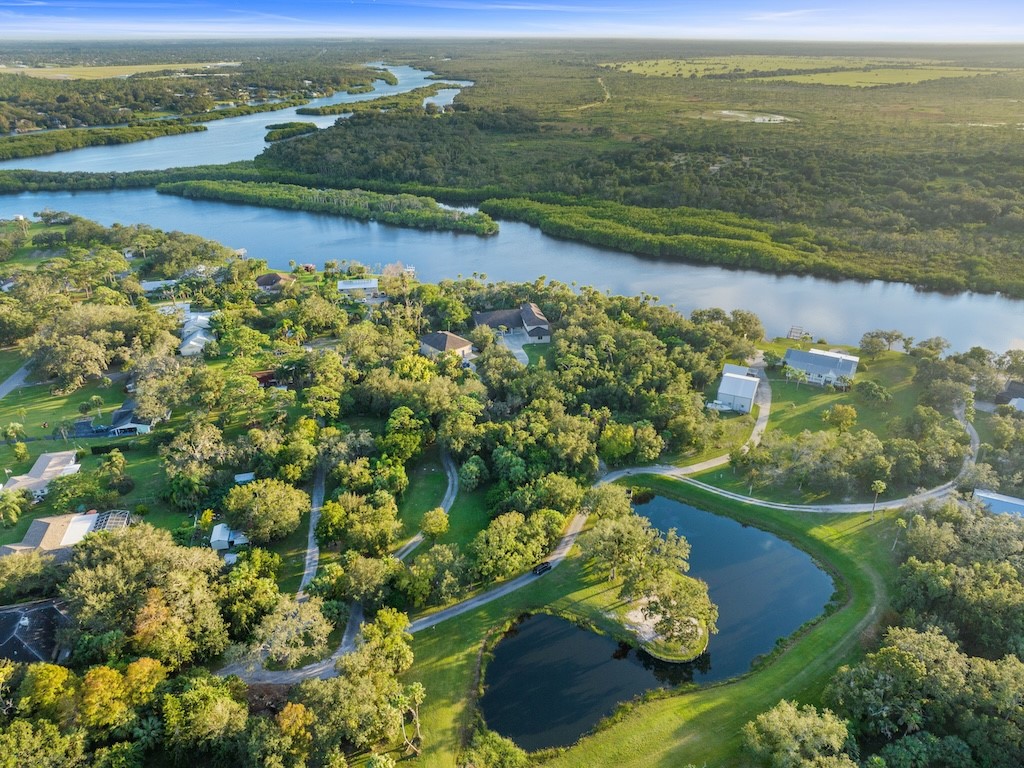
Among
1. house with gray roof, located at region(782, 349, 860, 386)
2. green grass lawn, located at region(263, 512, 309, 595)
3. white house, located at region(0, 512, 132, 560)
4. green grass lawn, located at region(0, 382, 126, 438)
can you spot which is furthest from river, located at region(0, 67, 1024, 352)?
white house, located at region(0, 512, 132, 560)

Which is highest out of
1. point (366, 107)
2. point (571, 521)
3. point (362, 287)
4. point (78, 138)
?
point (366, 107)

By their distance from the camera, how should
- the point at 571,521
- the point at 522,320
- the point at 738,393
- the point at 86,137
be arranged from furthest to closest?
the point at 86,137
the point at 522,320
the point at 738,393
the point at 571,521

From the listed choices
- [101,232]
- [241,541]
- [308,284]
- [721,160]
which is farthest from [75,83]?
[241,541]

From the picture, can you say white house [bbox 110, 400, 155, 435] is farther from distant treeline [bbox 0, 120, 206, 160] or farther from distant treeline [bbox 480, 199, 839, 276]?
distant treeline [bbox 0, 120, 206, 160]

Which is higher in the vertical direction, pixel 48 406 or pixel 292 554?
pixel 48 406

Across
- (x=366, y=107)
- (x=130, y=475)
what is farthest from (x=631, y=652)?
A: (x=366, y=107)

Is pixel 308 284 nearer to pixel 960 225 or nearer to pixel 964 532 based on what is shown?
pixel 964 532

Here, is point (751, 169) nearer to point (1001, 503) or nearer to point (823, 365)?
point (823, 365)
